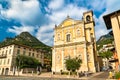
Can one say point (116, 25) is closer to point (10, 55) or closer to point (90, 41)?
point (90, 41)

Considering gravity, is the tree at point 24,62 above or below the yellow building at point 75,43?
below

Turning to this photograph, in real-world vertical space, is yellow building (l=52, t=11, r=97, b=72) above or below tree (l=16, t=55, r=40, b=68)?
above

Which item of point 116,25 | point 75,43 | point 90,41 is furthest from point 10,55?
point 116,25

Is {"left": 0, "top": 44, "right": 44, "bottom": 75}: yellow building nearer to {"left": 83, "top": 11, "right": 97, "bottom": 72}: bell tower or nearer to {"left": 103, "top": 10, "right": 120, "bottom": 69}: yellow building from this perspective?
{"left": 83, "top": 11, "right": 97, "bottom": 72}: bell tower

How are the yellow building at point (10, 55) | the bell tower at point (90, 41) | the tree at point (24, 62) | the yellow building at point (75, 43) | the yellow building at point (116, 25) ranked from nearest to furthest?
1. the yellow building at point (116, 25)
2. the bell tower at point (90, 41)
3. the yellow building at point (75, 43)
4. the tree at point (24, 62)
5. the yellow building at point (10, 55)

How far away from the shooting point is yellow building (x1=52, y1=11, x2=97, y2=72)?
36.7 meters

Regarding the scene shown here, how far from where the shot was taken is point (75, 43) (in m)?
39.2

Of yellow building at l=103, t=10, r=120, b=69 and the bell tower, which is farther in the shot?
the bell tower

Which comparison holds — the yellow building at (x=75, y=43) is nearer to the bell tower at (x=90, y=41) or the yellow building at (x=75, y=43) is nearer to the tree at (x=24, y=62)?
the bell tower at (x=90, y=41)

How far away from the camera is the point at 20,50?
48.9m

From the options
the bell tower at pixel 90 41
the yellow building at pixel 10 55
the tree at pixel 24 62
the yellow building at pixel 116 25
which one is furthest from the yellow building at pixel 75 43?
the yellow building at pixel 116 25

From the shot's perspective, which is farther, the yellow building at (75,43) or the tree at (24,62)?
the tree at (24,62)

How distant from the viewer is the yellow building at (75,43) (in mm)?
36688

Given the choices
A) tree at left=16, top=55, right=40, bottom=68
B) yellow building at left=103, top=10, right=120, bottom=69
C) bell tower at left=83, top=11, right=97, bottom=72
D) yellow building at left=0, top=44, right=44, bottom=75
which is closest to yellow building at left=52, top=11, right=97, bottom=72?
bell tower at left=83, top=11, right=97, bottom=72
